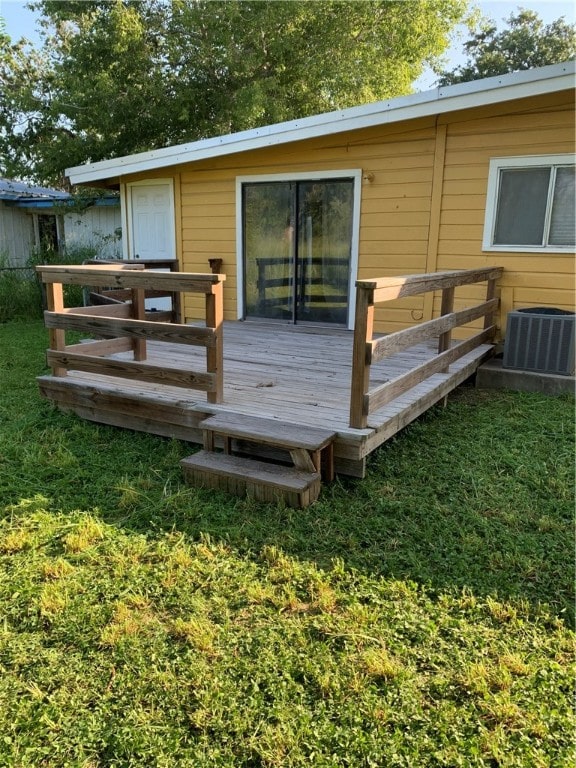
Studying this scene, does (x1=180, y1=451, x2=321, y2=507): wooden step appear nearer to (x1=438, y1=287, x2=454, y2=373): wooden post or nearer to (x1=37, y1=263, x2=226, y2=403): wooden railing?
(x1=37, y1=263, x2=226, y2=403): wooden railing

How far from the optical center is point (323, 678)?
1875 mm

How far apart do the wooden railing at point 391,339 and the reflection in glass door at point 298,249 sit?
86.2 inches

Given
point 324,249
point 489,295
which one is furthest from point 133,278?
point 489,295

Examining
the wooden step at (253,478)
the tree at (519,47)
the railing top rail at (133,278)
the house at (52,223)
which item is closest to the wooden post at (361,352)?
the wooden step at (253,478)

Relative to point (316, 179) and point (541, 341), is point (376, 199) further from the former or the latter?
point (541, 341)

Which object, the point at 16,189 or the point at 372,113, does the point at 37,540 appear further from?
the point at 16,189

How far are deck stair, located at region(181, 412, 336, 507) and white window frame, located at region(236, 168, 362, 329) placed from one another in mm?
3257

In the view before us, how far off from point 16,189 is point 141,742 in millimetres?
16250

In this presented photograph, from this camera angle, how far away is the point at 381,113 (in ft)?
18.1

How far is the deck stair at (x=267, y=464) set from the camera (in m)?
3.03

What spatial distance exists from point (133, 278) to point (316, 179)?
344cm

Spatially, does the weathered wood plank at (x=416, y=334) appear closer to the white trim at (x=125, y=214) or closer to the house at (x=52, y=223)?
the white trim at (x=125, y=214)

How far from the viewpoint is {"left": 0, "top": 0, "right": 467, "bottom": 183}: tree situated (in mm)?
11914

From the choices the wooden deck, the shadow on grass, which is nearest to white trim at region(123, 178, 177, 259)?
the wooden deck
